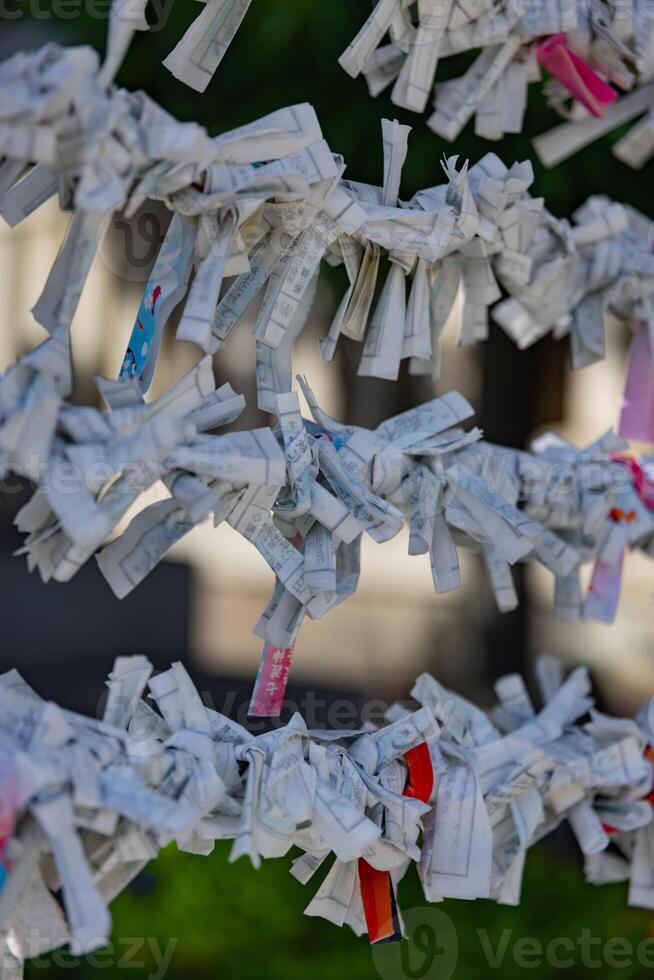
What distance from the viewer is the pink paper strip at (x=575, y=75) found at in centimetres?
54

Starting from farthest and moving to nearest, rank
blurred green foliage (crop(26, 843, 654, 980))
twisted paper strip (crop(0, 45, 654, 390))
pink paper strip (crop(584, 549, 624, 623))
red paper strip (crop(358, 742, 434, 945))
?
blurred green foliage (crop(26, 843, 654, 980))
pink paper strip (crop(584, 549, 624, 623))
red paper strip (crop(358, 742, 434, 945))
twisted paper strip (crop(0, 45, 654, 390))

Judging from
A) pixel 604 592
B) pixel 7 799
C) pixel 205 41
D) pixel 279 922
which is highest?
pixel 205 41

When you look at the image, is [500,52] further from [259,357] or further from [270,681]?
[270,681]

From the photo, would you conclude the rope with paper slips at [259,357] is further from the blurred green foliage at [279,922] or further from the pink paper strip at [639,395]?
the blurred green foliage at [279,922]

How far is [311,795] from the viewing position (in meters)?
0.42

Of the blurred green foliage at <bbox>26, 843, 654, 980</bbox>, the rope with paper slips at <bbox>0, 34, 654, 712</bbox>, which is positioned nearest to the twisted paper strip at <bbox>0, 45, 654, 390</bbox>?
the rope with paper slips at <bbox>0, 34, 654, 712</bbox>

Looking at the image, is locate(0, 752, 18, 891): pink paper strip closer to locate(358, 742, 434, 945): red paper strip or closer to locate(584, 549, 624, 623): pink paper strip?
locate(358, 742, 434, 945): red paper strip

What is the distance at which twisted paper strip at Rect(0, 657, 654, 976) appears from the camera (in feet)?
1.18

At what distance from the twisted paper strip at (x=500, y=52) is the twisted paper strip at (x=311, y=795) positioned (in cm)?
26

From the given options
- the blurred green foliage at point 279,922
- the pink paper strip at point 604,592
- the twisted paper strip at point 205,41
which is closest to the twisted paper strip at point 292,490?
the pink paper strip at point 604,592

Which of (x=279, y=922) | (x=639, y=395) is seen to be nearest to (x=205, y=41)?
(x=639, y=395)

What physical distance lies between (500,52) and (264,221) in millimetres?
178

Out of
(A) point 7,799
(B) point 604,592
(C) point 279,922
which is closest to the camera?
(A) point 7,799

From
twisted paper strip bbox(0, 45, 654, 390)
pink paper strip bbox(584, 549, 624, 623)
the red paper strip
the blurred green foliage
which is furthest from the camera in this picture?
the blurred green foliage
